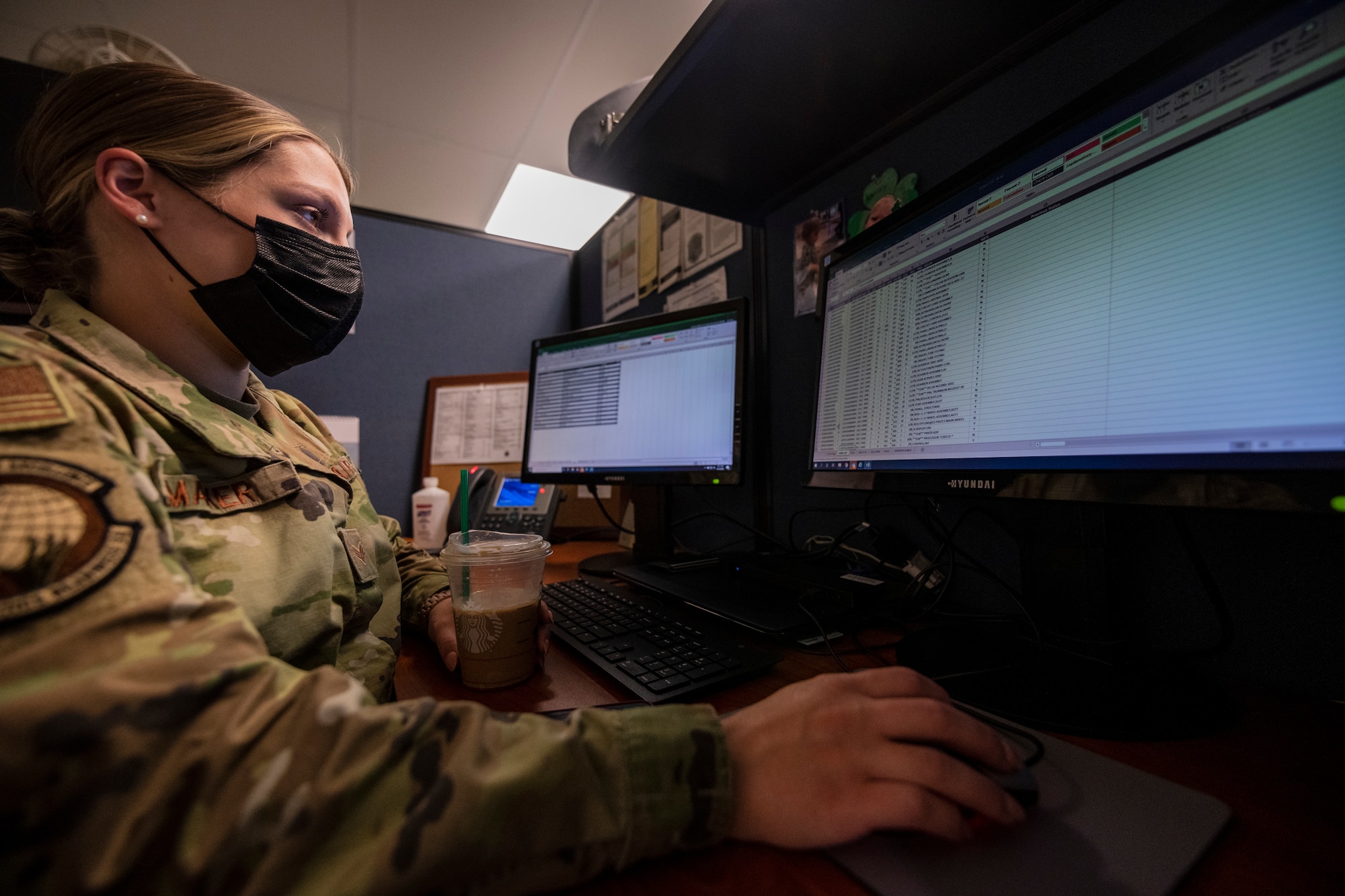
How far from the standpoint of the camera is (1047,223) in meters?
0.45

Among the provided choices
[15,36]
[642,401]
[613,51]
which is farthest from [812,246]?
[15,36]

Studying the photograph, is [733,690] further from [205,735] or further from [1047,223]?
[1047,223]

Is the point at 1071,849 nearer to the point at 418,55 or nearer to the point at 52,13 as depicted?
the point at 418,55

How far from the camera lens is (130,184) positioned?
1.86 ft

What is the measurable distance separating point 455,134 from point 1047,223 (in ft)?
8.05

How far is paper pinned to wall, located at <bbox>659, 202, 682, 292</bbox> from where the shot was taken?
1.24 meters

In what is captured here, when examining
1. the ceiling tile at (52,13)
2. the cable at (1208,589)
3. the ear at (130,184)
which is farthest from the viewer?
the ceiling tile at (52,13)

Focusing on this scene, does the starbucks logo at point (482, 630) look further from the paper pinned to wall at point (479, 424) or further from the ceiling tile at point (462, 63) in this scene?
the ceiling tile at point (462, 63)

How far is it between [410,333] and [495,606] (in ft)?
4.18

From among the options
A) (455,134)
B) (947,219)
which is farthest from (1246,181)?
(455,134)

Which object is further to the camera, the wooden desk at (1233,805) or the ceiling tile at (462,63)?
the ceiling tile at (462,63)

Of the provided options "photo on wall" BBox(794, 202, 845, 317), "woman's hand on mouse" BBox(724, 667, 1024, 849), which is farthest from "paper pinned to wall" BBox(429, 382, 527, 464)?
"woman's hand on mouse" BBox(724, 667, 1024, 849)

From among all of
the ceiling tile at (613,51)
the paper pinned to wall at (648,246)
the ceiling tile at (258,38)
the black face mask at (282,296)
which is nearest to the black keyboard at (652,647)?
the black face mask at (282,296)

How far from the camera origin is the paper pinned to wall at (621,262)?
140 cm
